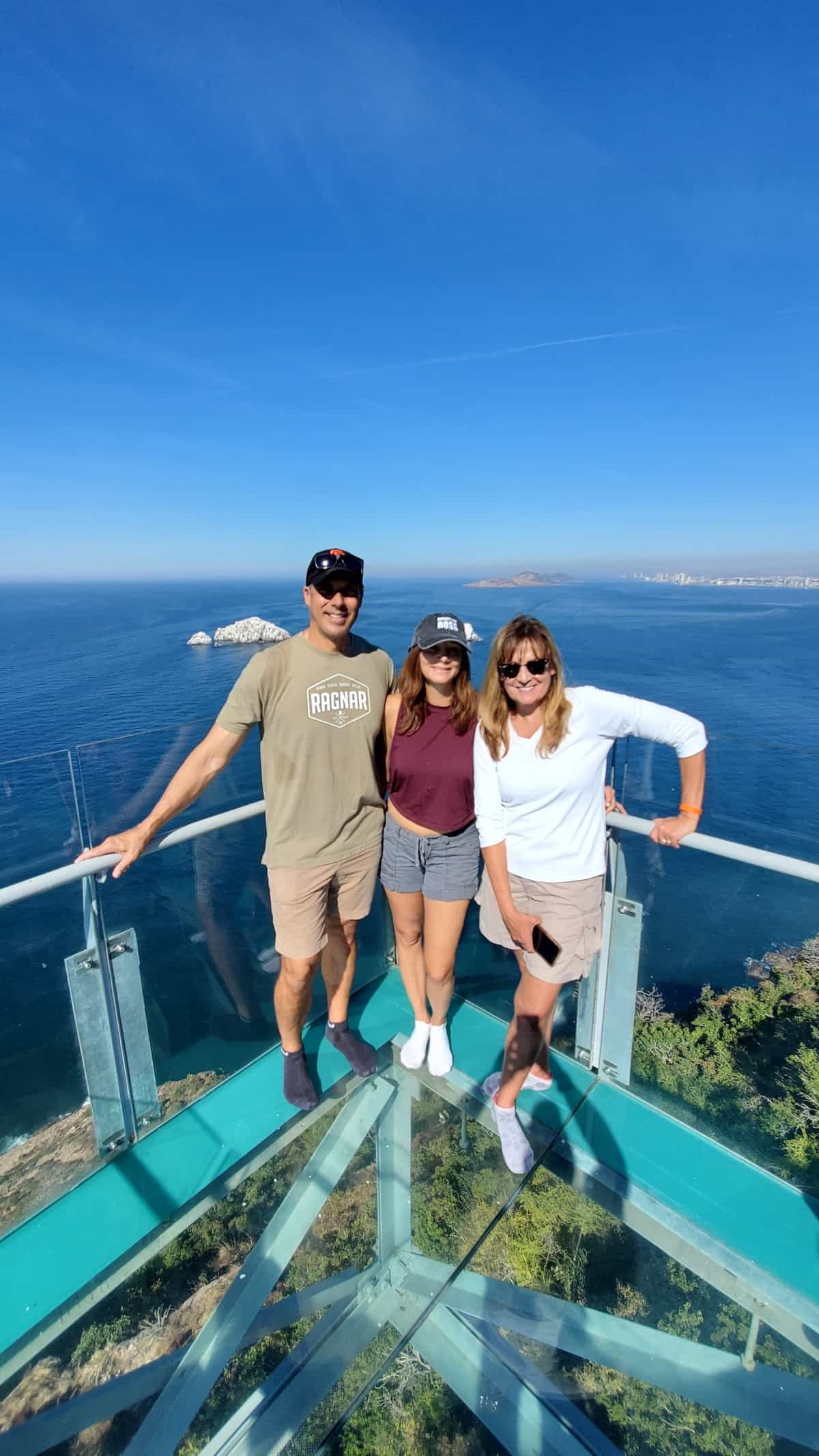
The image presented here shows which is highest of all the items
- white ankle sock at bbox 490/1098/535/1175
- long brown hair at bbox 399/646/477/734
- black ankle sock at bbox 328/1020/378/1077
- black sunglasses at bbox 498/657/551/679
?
black sunglasses at bbox 498/657/551/679

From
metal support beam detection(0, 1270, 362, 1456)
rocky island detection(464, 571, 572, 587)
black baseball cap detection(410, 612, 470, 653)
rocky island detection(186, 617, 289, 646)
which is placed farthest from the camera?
rocky island detection(464, 571, 572, 587)

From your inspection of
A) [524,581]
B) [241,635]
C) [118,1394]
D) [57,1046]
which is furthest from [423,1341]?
[524,581]

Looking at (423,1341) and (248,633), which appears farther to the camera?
(248,633)

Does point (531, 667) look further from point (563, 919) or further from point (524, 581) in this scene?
point (524, 581)

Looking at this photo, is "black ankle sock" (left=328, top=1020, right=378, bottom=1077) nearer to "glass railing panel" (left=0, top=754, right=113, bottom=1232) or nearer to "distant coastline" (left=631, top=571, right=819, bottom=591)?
"glass railing panel" (left=0, top=754, right=113, bottom=1232)

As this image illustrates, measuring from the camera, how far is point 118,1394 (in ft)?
5.47

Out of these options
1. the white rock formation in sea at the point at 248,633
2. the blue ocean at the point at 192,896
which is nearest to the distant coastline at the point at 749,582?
the white rock formation in sea at the point at 248,633

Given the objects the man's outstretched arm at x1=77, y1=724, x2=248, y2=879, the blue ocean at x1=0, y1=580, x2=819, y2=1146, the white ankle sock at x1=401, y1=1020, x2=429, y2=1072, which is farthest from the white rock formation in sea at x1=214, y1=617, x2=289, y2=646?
the man's outstretched arm at x1=77, y1=724, x2=248, y2=879

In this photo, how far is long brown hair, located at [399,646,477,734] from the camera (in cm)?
212

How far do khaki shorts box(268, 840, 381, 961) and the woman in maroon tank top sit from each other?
0.11 metres

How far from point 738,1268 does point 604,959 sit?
0.91 m

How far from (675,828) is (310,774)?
1186 mm

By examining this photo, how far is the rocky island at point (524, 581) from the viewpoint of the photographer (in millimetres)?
140875

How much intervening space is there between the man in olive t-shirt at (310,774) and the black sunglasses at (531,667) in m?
0.49
